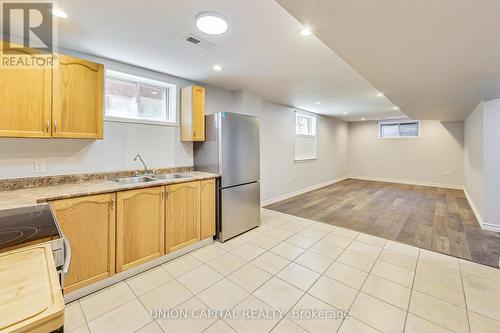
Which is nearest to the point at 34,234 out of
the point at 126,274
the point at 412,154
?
the point at 126,274

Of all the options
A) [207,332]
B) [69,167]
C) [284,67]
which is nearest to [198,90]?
[284,67]

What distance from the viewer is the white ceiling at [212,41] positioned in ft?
5.59

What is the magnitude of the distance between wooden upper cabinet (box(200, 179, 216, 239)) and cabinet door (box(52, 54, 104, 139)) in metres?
1.34

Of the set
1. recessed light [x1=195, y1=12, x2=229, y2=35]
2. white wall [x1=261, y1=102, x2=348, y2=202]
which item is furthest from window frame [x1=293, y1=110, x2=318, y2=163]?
recessed light [x1=195, y1=12, x2=229, y2=35]

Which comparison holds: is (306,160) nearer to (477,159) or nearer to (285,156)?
(285,156)

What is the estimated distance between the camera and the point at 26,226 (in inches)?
47.1

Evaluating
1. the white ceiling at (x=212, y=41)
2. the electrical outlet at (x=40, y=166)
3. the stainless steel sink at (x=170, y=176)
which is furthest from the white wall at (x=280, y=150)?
the electrical outlet at (x=40, y=166)

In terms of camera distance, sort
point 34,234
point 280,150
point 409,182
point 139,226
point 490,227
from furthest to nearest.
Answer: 1. point 409,182
2. point 280,150
3. point 490,227
4. point 139,226
5. point 34,234

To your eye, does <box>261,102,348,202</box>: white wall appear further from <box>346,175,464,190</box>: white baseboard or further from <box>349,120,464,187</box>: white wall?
<box>346,175,464,190</box>: white baseboard

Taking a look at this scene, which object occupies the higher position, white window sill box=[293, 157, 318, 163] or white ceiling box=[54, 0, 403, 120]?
white ceiling box=[54, 0, 403, 120]

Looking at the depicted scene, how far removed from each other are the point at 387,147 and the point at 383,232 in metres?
5.82

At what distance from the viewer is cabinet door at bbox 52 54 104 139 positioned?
2.05m

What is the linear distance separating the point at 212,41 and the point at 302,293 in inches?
103

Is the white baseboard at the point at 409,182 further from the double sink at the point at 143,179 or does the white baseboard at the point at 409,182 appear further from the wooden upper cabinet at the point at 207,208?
the double sink at the point at 143,179
